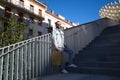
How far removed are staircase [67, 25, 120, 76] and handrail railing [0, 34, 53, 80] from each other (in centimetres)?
114

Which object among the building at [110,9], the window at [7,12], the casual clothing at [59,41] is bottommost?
the casual clothing at [59,41]

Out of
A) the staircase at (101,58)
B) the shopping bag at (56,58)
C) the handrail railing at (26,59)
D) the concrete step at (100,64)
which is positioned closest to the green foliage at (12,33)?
the handrail railing at (26,59)

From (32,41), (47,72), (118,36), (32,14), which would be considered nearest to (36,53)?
(32,41)

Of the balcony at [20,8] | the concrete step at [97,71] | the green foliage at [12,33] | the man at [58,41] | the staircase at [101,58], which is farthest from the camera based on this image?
the balcony at [20,8]

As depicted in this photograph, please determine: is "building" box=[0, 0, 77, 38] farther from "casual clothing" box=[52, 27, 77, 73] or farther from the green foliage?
"casual clothing" box=[52, 27, 77, 73]

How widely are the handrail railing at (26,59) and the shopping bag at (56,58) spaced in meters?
0.15

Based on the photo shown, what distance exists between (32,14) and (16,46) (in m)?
35.7

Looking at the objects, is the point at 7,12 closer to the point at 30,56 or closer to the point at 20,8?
the point at 20,8

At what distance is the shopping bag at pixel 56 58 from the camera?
7.46 meters

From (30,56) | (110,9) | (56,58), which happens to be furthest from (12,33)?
(110,9)

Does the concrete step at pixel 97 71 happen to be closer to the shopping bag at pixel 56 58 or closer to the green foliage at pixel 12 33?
the shopping bag at pixel 56 58

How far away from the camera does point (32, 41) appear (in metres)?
6.62

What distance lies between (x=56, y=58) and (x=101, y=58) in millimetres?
1654

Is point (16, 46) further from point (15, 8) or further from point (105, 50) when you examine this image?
point (15, 8)
